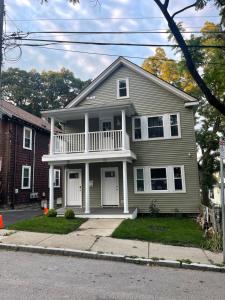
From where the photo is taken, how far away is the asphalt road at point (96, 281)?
516cm

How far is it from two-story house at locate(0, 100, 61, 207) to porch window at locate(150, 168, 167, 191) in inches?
385

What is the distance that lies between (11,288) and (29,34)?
856cm

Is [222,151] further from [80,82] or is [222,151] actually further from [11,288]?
[80,82]

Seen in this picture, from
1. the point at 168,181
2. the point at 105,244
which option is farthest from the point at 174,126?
the point at 105,244

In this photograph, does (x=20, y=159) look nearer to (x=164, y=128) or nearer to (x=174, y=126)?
(x=164, y=128)

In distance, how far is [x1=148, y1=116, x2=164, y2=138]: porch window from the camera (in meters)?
16.4

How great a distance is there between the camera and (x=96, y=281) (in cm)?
590

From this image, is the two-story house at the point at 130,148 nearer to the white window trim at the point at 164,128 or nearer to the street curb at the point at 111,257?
the white window trim at the point at 164,128

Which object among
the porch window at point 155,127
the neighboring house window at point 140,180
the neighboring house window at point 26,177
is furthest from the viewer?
the neighboring house window at point 26,177

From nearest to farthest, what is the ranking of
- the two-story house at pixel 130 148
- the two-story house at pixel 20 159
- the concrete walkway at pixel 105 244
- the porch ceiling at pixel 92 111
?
the concrete walkway at pixel 105 244 → the porch ceiling at pixel 92 111 → the two-story house at pixel 130 148 → the two-story house at pixel 20 159

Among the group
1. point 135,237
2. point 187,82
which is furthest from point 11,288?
point 187,82

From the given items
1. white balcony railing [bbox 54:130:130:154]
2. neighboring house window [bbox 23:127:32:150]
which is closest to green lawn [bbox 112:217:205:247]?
white balcony railing [bbox 54:130:130:154]

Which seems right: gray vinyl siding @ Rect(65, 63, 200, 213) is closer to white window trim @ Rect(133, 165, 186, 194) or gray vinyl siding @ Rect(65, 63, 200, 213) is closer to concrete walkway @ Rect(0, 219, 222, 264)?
white window trim @ Rect(133, 165, 186, 194)

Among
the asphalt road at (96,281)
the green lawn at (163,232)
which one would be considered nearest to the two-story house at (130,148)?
the green lawn at (163,232)
